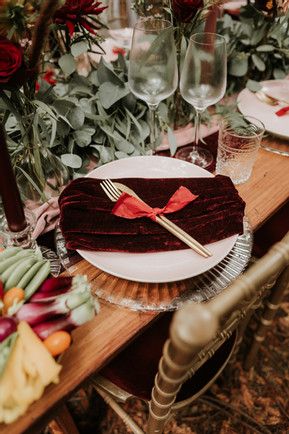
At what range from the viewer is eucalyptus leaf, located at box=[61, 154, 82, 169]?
0.85 meters

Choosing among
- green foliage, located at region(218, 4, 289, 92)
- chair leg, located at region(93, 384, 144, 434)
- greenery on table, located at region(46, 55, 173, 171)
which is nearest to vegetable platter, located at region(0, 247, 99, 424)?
greenery on table, located at region(46, 55, 173, 171)

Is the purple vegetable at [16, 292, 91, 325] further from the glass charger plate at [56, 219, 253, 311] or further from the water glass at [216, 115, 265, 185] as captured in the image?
the water glass at [216, 115, 265, 185]

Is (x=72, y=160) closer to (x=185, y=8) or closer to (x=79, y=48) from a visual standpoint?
(x=79, y=48)

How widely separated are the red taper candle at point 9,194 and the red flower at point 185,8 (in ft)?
1.58

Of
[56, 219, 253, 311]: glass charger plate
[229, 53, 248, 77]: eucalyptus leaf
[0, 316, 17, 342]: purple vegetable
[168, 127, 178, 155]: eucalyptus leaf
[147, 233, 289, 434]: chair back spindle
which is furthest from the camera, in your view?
[229, 53, 248, 77]: eucalyptus leaf

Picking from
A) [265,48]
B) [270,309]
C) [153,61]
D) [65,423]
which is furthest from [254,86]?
[65,423]

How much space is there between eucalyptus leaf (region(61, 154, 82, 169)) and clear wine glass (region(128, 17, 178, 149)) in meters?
0.20

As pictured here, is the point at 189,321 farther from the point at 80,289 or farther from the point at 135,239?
the point at 135,239

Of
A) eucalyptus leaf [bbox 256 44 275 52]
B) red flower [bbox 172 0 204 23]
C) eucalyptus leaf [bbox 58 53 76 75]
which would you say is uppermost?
red flower [bbox 172 0 204 23]

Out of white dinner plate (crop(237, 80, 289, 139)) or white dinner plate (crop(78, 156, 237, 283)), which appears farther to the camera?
white dinner plate (crop(237, 80, 289, 139))

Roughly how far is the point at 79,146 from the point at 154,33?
1.00 ft

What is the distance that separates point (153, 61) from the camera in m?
0.80

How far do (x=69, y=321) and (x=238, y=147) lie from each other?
0.57 meters

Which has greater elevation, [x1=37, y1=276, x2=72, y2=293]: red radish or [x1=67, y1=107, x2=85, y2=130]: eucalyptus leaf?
[x1=67, y1=107, x2=85, y2=130]: eucalyptus leaf
